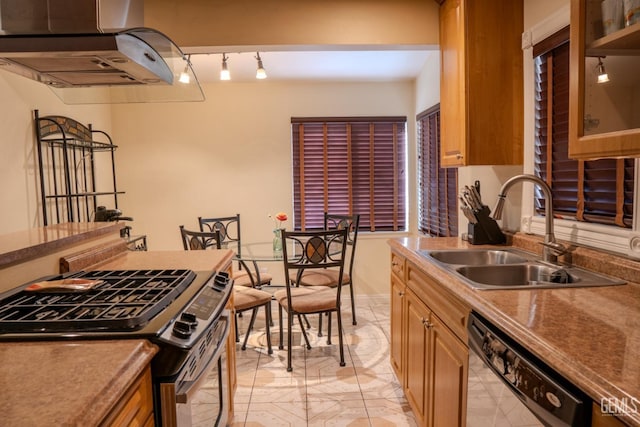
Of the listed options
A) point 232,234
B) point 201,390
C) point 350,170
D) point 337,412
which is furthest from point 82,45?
point 350,170

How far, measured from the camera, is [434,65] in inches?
144

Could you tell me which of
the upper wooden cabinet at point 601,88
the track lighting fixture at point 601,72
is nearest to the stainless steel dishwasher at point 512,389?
the upper wooden cabinet at point 601,88

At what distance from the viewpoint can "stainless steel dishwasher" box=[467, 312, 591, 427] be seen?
2.79 feet

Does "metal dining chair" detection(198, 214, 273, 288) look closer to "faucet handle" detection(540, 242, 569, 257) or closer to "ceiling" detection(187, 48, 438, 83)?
"ceiling" detection(187, 48, 438, 83)

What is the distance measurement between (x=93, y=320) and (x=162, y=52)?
Answer: 129 cm

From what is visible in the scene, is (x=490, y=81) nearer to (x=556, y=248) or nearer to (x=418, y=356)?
(x=556, y=248)

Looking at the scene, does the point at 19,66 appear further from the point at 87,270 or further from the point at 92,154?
the point at 92,154

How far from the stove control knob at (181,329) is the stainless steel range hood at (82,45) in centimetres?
101

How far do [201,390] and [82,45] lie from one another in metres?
1.28

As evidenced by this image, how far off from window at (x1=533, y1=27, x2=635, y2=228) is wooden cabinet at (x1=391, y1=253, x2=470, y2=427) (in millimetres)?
771

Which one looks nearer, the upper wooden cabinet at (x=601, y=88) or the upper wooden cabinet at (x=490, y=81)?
the upper wooden cabinet at (x=601, y=88)

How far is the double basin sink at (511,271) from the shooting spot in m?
1.48

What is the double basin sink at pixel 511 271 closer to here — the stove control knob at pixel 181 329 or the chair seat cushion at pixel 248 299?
the stove control knob at pixel 181 329

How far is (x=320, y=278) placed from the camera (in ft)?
11.9
